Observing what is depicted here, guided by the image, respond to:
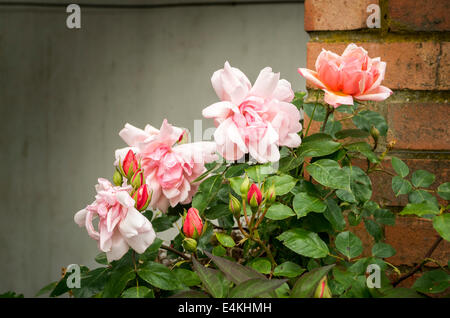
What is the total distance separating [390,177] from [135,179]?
0.45 metres

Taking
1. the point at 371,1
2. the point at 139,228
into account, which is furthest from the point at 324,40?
the point at 139,228

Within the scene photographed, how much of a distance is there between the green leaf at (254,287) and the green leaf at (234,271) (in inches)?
0.7

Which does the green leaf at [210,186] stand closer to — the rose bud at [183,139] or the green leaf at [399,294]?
the rose bud at [183,139]

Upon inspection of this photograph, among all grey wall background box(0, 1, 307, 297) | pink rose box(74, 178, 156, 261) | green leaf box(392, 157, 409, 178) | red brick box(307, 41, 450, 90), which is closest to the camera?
pink rose box(74, 178, 156, 261)

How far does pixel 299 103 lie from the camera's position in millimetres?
624

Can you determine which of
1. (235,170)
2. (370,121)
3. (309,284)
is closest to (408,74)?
(370,121)

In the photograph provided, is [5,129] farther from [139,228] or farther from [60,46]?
[139,228]

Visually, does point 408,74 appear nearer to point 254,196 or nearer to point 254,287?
point 254,196

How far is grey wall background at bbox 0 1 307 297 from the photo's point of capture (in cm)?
230

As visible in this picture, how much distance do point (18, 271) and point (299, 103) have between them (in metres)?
2.71

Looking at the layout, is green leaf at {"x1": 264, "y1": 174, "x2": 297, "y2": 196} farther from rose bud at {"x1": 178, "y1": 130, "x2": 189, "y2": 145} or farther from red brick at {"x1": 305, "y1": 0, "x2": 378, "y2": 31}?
red brick at {"x1": 305, "y1": 0, "x2": 378, "y2": 31}

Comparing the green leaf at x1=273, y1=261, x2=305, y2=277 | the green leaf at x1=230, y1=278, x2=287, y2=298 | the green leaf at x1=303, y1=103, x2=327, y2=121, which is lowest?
the green leaf at x1=273, y1=261, x2=305, y2=277

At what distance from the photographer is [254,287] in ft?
1.15

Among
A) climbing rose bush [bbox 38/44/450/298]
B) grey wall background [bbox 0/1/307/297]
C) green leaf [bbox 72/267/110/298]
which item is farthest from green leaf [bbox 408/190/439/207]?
grey wall background [bbox 0/1/307/297]
